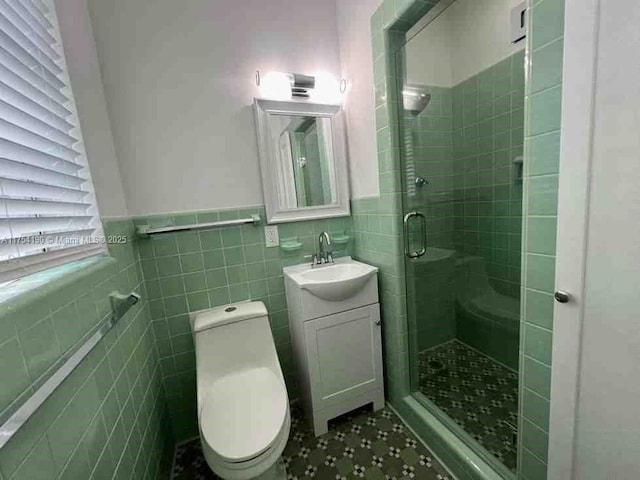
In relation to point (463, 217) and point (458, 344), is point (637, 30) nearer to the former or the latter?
point (463, 217)

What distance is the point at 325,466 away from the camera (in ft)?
4.21

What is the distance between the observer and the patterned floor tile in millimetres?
1235

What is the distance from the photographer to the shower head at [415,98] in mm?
1417

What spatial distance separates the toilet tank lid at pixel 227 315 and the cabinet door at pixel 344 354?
296 mm

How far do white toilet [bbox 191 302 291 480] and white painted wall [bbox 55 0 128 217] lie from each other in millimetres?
740

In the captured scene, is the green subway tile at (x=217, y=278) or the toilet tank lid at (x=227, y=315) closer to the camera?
the toilet tank lid at (x=227, y=315)

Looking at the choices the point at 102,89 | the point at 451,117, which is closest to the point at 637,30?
the point at 451,117

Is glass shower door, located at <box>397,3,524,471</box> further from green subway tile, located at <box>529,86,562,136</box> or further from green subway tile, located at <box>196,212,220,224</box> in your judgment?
green subway tile, located at <box>196,212,220,224</box>

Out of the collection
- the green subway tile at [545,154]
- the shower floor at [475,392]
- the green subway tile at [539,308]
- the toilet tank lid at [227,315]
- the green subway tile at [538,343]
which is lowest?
the shower floor at [475,392]

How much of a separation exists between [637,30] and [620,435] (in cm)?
95

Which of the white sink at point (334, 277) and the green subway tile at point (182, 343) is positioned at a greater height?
the white sink at point (334, 277)

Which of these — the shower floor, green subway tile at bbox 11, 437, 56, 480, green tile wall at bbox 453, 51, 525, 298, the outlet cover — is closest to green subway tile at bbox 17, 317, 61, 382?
green subway tile at bbox 11, 437, 56, 480

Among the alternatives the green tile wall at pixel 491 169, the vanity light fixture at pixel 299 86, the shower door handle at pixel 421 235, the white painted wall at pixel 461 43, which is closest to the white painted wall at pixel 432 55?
the white painted wall at pixel 461 43

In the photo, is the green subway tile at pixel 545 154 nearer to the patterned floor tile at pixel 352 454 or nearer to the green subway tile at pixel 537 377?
the green subway tile at pixel 537 377
